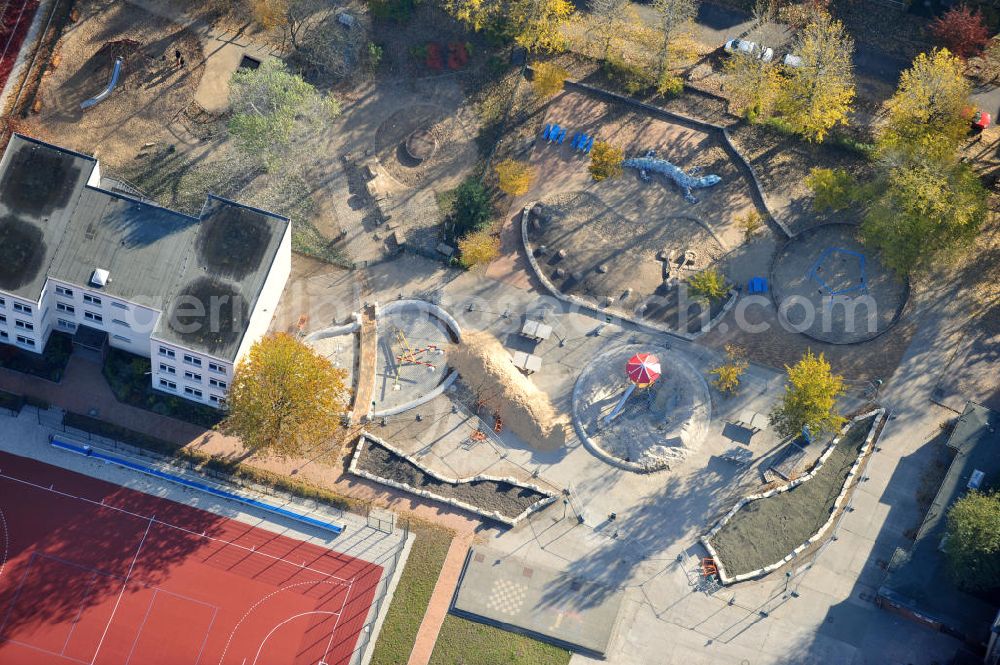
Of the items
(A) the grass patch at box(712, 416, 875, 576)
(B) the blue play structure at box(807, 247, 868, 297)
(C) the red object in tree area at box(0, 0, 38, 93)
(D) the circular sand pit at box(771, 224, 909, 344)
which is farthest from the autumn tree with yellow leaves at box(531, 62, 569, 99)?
(C) the red object in tree area at box(0, 0, 38, 93)

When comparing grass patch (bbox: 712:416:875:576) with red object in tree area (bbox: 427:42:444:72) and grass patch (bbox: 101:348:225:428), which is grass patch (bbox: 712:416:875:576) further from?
red object in tree area (bbox: 427:42:444:72)

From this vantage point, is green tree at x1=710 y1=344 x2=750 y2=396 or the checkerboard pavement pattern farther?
green tree at x1=710 y1=344 x2=750 y2=396

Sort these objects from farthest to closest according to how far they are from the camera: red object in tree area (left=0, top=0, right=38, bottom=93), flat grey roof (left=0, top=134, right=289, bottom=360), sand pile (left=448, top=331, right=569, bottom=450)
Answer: red object in tree area (left=0, top=0, right=38, bottom=93) < sand pile (left=448, top=331, right=569, bottom=450) < flat grey roof (left=0, top=134, right=289, bottom=360)

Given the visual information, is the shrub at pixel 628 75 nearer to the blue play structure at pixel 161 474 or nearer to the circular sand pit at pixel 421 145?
the circular sand pit at pixel 421 145

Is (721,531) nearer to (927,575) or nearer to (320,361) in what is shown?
(927,575)

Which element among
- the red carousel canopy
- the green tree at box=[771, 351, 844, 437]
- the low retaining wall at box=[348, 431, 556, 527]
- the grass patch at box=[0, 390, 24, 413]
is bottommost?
the grass patch at box=[0, 390, 24, 413]

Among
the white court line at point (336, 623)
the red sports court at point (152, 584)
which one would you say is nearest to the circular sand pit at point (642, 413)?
the red sports court at point (152, 584)
